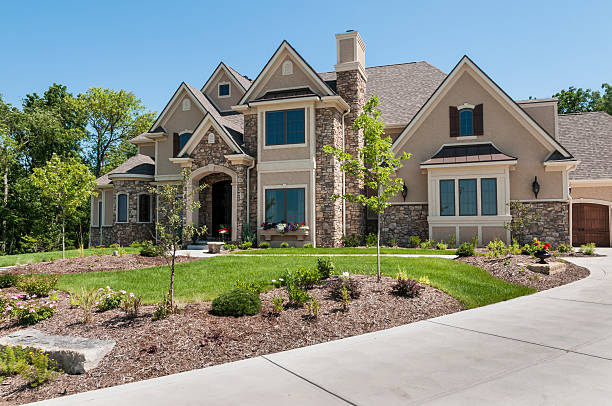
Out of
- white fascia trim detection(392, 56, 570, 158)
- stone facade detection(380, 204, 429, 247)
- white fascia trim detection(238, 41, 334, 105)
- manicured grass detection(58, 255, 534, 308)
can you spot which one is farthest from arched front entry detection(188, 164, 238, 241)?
white fascia trim detection(392, 56, 570, 158)

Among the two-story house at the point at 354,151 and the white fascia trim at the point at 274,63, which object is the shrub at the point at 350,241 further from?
the white fascia trim at the point at 274,63

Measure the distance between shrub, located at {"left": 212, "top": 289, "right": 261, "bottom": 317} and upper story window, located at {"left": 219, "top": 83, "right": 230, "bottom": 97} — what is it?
20.9 metres

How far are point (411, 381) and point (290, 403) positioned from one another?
4.24 feet

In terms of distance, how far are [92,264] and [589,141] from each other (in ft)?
79.2

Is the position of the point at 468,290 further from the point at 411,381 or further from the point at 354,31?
the point at 354,31

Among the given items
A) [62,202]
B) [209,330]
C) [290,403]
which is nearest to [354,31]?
[62,202]

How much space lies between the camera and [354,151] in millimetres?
20578

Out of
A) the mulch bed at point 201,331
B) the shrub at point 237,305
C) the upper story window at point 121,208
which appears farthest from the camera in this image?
the upper story window at point 121,208

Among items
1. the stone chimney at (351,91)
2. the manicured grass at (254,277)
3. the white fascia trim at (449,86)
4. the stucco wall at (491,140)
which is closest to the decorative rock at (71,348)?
the manicured grass at (254,277)

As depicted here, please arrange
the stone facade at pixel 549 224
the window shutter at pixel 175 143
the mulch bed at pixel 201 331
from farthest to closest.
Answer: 1. the window shutter at pixel 175 143
2. the stone facade at pixel 549 224
3. the mulch bed at pixel 201 331

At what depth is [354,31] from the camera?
20.4 m

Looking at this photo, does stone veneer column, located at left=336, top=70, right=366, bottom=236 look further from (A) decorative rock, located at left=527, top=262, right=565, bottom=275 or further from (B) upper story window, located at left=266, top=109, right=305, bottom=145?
(A) decorative rock, located at left=527, top=262, right=565, bottom=275

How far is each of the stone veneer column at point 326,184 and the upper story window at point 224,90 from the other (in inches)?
345

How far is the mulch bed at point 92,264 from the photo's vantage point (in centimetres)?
1205
